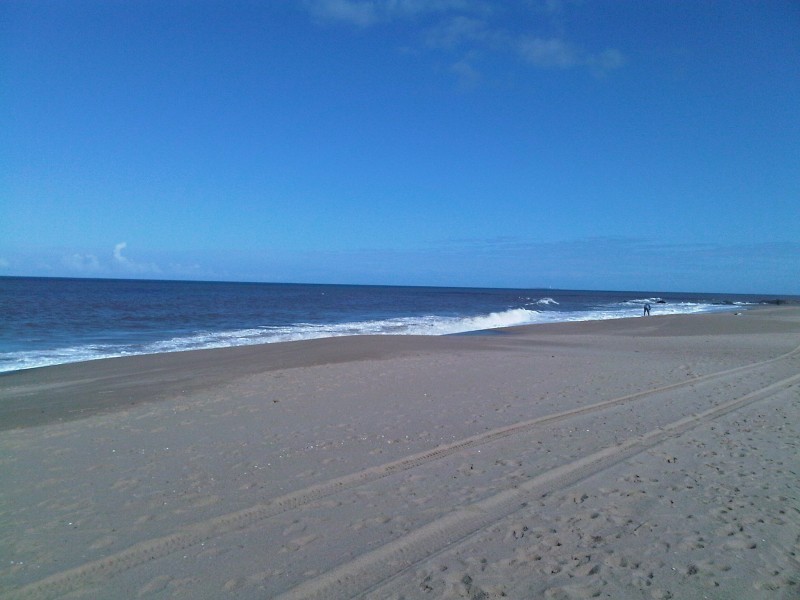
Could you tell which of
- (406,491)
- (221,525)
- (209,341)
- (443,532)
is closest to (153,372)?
(209,341)

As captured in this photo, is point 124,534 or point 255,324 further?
point 255,324

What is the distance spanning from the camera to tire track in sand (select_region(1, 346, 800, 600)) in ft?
13.6

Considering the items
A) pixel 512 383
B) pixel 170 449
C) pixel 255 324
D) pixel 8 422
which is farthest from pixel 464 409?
pixel 255 324

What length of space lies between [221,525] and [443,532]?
2.03 m

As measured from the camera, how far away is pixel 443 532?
15.7 feet

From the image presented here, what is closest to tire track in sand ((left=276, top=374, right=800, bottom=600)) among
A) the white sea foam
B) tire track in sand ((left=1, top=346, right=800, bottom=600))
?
tire track in sand ((left=1, top=346, right=800, bottom=600))

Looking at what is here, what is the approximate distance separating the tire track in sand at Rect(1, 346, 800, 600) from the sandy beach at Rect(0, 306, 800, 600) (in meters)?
0.02

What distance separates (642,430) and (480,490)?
3527 millimetres

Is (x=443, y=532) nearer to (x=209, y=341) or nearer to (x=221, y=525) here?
(x=221, y=525)

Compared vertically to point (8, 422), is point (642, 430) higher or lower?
higher

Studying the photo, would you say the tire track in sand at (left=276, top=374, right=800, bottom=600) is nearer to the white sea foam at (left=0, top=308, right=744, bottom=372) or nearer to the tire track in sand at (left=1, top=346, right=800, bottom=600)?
the tire track in sand at (left=1, top=346, right=800, bottom=600)

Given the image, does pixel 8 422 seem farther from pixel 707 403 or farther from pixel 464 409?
pixel 707 403

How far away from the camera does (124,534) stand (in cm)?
492

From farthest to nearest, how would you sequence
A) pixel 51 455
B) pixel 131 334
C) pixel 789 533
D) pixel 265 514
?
pixel 131 334 → pixel 51 455 → pixel 265 514 → pixel 789 533
